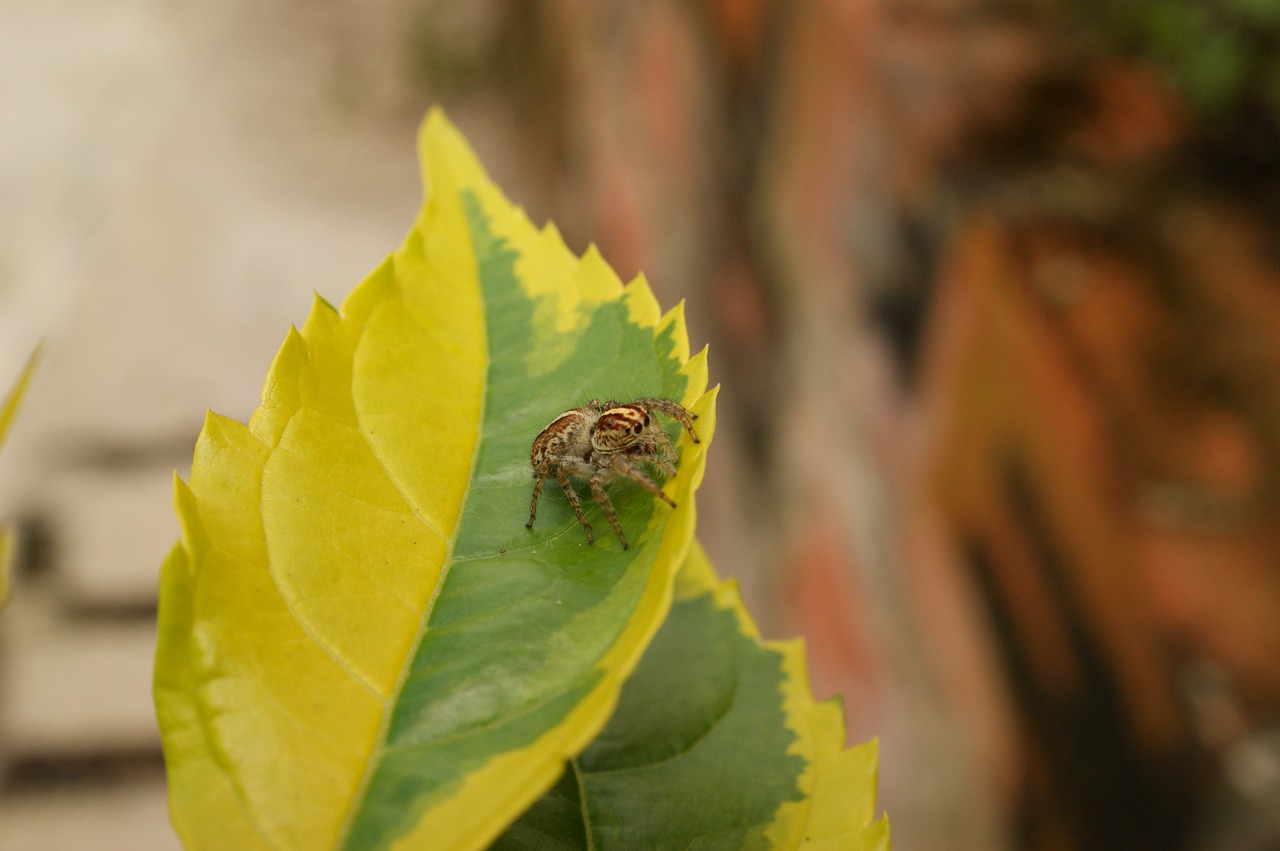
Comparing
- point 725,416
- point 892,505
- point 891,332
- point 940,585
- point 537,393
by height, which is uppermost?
point 725,416

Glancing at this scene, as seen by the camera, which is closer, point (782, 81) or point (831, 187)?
point (831, 187)

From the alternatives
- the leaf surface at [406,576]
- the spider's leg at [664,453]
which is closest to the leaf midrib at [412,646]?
the leaf surface at [406,576]

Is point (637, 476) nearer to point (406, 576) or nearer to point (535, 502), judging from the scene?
point (535, 502)

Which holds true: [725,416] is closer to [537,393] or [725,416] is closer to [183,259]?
[537,393]

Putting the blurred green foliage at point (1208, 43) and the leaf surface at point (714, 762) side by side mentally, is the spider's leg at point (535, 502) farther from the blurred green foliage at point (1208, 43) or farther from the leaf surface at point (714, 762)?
the blurred green foliage at point (1208, 43)

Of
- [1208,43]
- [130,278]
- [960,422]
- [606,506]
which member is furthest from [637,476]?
[130,278]

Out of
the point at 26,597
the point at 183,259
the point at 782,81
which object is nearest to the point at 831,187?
the point at 782,81
